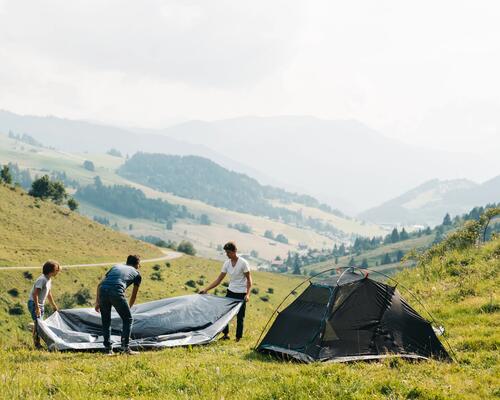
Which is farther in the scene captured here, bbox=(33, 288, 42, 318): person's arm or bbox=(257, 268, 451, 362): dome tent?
bbox=(33, 288, 42, 318): person's arm

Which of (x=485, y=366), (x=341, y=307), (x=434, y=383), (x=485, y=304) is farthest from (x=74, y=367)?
(x=485, y=304)

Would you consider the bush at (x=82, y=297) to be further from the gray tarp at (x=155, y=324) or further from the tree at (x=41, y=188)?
the gray tarp at (x=155, y=324)

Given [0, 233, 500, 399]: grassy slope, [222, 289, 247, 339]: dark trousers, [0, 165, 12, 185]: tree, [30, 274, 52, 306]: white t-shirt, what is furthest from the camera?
[0, 165, 12, 185]: tree

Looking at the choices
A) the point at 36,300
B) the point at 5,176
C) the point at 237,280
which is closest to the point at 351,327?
the point at 237,280

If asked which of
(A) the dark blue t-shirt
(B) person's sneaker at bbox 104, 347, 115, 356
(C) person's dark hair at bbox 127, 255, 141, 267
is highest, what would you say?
(C) person's dark hair at bbox 127, 255, 141, 267

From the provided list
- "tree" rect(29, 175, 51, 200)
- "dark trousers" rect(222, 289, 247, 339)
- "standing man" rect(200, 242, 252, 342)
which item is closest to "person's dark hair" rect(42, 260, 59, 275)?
"standing man" rect(200, 242, 252, 342)

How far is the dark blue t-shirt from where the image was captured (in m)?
16.0

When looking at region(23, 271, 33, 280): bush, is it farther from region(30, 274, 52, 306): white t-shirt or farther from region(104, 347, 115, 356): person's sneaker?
region(104, 347, 115, 356): person's sneaker

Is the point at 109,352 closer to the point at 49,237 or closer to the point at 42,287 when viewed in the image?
the point at 42,287

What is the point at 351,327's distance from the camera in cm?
1577

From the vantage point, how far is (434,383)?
39.4 ft

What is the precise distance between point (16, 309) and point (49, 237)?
4690 centimetres

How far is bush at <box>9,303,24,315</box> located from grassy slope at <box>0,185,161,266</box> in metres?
16.8

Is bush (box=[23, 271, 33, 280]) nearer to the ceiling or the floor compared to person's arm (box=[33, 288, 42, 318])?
nearer to the floor
